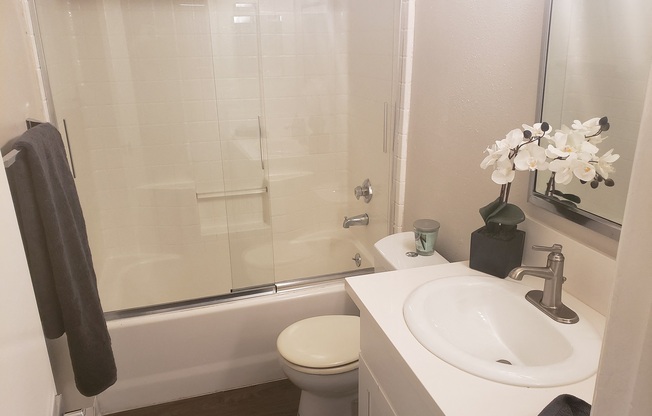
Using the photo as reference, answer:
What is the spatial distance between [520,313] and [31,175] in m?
1.34

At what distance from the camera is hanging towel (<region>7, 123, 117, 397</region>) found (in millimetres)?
1324

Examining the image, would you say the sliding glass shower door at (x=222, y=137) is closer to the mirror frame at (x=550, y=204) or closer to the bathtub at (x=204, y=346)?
the bathtub at (x=204, y=346)

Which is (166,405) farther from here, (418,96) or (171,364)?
(418,96)

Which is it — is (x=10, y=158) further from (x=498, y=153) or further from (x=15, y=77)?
(x=498, y=153)

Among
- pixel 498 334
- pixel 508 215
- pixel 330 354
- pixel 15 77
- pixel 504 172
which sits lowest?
pixel 330 354

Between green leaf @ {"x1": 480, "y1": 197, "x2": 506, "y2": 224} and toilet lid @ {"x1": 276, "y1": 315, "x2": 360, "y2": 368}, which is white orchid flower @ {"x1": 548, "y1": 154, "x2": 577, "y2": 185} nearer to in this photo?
green leaf @ {"x1": 480, "y1": 197, "x2": 506, "y2": 224}

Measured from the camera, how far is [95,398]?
2.04m

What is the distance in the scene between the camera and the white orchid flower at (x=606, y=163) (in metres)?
1.15

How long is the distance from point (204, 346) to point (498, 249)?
53.0 inches

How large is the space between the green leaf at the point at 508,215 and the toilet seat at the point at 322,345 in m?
0.73

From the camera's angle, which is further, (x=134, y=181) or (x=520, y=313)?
(x=134, y=181)

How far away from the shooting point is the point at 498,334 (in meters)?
A: 1.31

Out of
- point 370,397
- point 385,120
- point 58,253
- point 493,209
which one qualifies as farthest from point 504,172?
point 58,253

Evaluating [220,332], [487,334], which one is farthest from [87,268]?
[487,334]
